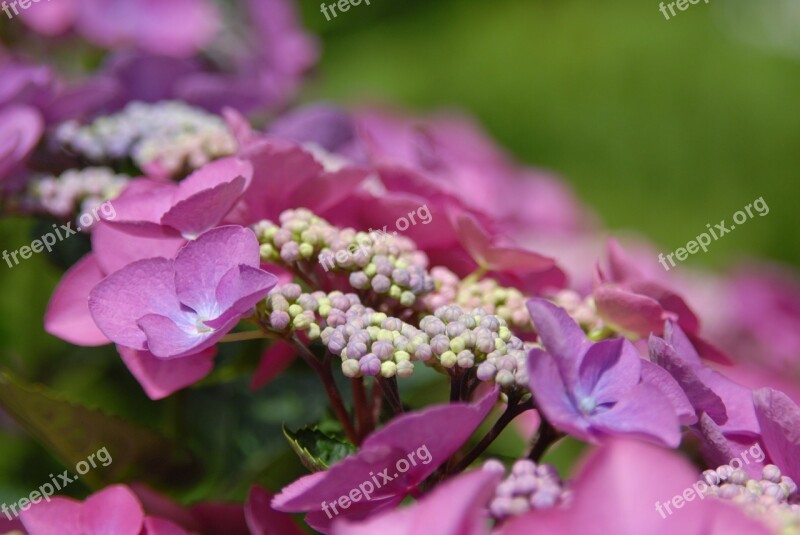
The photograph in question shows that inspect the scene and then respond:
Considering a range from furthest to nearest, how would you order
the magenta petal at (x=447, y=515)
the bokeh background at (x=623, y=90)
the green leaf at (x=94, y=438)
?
1. the bokeh background at (x=623, y=90)
2. the green leaf at (x=94, y=438)
3. the magenta petal at (x=447, y=515)

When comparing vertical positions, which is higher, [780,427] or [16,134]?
[16,134]

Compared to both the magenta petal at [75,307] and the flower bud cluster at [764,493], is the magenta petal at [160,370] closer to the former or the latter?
the magenta petal at [75,307]

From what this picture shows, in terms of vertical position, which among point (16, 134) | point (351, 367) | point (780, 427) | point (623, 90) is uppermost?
point (16, 134)

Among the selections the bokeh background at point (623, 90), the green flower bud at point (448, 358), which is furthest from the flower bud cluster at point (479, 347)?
the bokeh background at point (623, 90)

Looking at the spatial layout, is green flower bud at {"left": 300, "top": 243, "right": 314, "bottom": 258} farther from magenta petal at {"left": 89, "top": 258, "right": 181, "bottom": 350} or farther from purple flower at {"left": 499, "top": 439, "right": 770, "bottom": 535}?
purple flower at {"left": 499, "top": 439, "right": 770, "bottom": 535}

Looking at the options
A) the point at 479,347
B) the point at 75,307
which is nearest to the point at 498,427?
the point at 479,347

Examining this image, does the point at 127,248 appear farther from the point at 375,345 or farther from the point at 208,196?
the point at 375,345

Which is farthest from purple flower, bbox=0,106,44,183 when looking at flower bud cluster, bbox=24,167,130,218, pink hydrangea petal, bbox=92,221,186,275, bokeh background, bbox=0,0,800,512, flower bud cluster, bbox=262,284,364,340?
bokeh background, bbox=0,0,800,512
